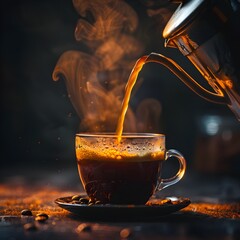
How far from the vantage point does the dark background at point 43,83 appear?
190 inches

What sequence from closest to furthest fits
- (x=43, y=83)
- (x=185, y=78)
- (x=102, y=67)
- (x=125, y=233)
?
(x=125, y=233) < (x=185, y=78) < (x=102, y=67) < (x=43, y=83)

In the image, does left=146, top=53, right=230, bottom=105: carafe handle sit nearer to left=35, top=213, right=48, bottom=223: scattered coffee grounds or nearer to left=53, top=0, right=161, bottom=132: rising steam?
left=35, top=213, right=48, bottom=223: scattered coffee grounds

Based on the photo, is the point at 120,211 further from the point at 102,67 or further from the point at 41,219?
the point at 102,67

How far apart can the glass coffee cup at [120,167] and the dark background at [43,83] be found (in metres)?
3.29

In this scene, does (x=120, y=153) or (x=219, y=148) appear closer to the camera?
(x=120, y=153)

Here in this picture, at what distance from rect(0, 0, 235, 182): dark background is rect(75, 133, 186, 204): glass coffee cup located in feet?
10.8

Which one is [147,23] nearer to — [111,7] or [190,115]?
[190,115]

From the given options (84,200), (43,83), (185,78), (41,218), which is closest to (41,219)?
(41,218)

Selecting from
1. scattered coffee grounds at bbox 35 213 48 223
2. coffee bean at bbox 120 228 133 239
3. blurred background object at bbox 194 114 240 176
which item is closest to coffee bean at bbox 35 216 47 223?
scattered coffee grounds at bbox 35 213 48 223

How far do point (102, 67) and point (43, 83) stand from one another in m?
1.75

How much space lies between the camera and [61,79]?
4.54m

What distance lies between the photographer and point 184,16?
1307 millimetres

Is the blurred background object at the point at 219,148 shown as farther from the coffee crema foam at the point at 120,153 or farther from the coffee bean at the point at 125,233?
the coffee bean at the point at 125,233

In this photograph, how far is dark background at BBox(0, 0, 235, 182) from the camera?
483 cm
